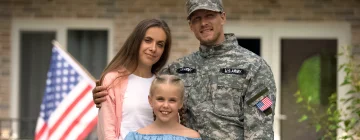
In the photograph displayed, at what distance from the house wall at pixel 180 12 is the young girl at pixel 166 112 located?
6036 mm

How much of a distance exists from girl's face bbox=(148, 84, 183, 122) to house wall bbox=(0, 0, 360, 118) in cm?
608

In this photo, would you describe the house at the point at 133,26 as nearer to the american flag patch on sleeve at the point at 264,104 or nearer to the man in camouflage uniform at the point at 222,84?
the man in camouflage uniform at the point at 222,84

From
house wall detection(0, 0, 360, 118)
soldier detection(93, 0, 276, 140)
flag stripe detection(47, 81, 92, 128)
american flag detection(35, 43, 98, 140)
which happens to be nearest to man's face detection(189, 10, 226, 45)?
soldier detection(93, 0, 276, 140)

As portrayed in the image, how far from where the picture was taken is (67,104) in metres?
8.23

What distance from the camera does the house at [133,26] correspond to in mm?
10523

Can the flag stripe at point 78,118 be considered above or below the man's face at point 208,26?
below

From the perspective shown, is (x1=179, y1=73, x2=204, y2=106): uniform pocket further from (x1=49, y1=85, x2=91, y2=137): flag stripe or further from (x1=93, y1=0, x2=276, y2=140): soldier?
(x1=49, y1=85, x2=91, y2=137): flag stripe

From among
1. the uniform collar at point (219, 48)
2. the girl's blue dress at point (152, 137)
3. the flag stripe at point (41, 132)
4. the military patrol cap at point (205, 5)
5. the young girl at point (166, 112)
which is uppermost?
the military patrol cap at point (205, 5)

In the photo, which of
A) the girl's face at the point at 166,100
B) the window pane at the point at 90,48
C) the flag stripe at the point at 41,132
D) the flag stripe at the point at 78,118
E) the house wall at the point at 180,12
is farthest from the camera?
the window pane at the point at 90,48

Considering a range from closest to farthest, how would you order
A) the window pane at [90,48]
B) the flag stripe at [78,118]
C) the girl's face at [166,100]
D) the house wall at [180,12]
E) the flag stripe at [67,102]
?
1. the girl's face at [166,100]
2. the flag stripe at [78,118]
3. the flag stripe at [67,102]
4. the house wall at [180,12]
5. the window pane at [90,48]

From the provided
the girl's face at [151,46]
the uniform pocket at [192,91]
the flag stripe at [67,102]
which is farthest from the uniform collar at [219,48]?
the flag stripe at [67,102]

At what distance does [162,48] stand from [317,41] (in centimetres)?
617

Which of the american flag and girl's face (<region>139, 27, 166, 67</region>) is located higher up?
girl's face (<region>139, 27, 166, 67</region>)

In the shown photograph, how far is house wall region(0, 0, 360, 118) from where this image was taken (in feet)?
34.5
